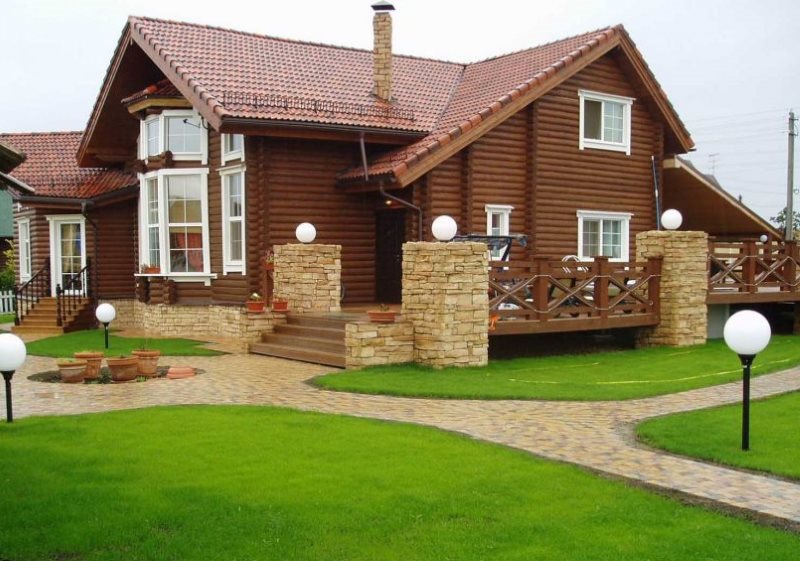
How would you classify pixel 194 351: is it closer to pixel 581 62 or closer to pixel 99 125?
pixel 99 125

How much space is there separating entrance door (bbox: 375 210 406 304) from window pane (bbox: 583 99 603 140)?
509 centimetres

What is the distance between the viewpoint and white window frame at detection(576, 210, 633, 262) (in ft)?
63.5

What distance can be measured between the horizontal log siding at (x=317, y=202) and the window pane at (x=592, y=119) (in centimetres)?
544

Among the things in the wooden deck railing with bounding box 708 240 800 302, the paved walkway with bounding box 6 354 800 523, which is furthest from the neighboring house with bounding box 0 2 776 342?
the paved walkway with bounding box 6 354 800 523

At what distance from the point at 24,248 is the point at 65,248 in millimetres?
2884

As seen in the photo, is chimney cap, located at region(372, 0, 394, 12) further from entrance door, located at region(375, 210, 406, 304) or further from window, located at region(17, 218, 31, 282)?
window, located at region(17, 218, 31, 282)

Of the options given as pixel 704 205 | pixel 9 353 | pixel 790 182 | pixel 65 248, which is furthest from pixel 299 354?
pixel 790 182

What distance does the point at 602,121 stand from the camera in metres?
19.9

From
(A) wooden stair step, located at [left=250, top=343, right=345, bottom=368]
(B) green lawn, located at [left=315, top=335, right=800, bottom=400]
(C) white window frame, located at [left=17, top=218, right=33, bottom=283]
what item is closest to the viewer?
(B) green lawn, located at [left=315, top=335, right=800, bottom=400]

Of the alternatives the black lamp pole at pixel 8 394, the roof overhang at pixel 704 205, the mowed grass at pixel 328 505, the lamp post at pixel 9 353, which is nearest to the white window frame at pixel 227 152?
the black lamp pole at pixel 8 394

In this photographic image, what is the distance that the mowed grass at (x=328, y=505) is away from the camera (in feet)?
16.6

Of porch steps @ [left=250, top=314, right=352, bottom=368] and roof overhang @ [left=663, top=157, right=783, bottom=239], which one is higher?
roof overhang @ [left=663, top=157, right=783, bottom=239]

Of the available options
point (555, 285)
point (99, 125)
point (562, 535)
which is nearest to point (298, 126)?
point (555, 285)

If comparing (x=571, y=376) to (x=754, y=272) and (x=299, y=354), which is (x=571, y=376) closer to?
(x=299, y=354)
